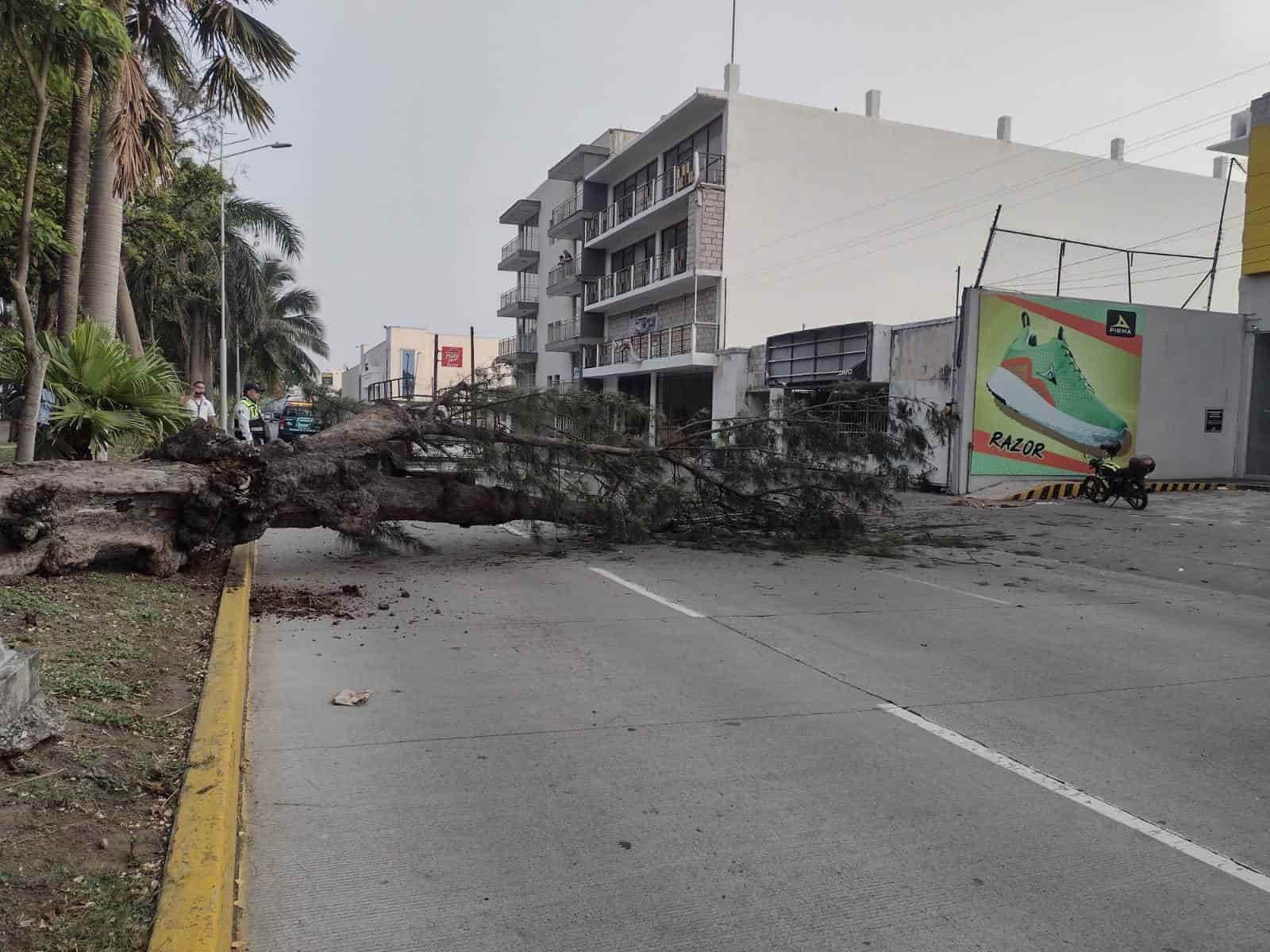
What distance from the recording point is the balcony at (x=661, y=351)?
32.6 meters

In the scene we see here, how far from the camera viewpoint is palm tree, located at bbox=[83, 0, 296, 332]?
34.9 ft

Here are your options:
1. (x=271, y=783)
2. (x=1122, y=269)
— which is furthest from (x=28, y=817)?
(x=1122, y=269)

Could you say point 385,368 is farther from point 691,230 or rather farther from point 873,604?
point 873,604

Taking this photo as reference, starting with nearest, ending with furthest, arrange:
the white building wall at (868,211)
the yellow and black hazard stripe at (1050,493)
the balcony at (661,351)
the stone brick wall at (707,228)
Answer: the yellow and black hazard stripe at (1050,493), the stone brick wall at (707,228), the balcony at (661,351), the white building wall at (868,211)

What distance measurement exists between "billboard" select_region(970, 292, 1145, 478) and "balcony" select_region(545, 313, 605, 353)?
79.3ft

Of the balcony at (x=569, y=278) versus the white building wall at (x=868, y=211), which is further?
the balcony at (x=569, y=278)

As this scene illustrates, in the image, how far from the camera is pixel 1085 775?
448 cm

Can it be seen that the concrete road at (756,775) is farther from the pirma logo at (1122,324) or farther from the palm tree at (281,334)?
the palm tree at (281,334)

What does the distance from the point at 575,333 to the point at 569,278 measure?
8.50 ft

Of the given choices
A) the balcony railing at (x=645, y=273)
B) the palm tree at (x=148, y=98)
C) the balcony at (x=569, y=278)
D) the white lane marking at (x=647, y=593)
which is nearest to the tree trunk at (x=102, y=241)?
the palm tree at (x=148, y=98)

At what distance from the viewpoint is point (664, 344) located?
114 feet

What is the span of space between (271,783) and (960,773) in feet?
10.2

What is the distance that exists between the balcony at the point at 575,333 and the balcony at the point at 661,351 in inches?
90.2

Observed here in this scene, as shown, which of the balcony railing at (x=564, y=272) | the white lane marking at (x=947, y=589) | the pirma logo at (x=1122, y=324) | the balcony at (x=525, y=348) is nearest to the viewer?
the white lane marking at (x=947, y=589)
